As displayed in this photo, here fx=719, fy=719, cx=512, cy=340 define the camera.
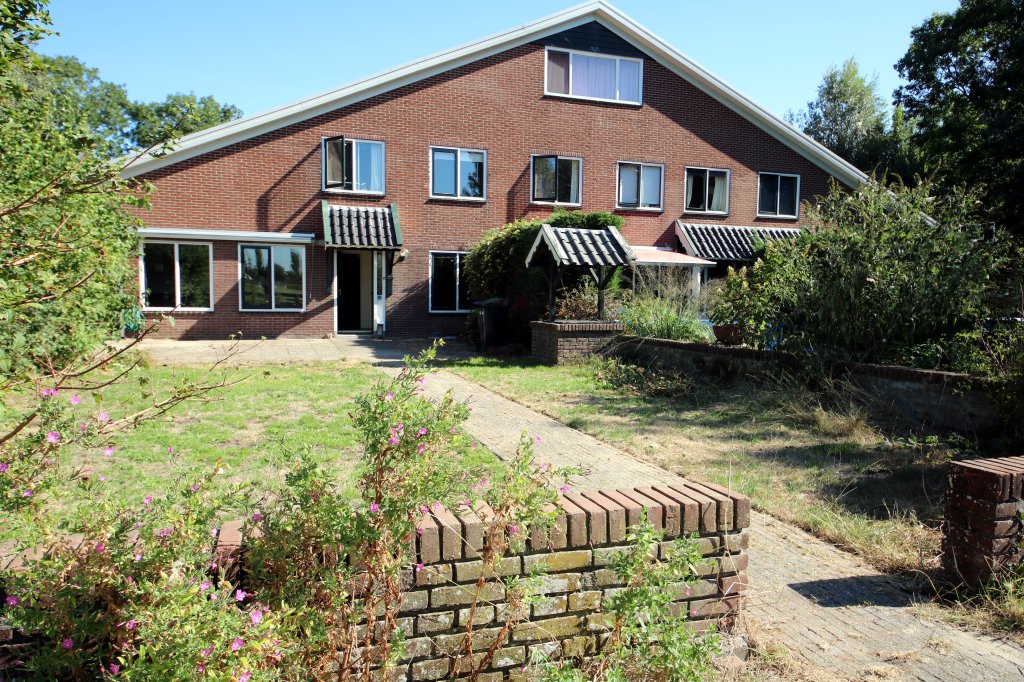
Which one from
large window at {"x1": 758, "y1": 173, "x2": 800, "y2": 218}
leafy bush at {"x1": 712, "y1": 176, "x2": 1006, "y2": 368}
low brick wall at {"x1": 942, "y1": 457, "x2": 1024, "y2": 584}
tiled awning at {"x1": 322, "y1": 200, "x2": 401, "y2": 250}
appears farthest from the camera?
large window at {"x1": 758, "y1": 173, "x2": 800, "y2": 218}

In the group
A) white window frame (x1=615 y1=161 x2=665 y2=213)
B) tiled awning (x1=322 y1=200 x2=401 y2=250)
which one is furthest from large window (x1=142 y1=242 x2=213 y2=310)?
white window frame (x1=615 y1=161 x2=665 y2=213)

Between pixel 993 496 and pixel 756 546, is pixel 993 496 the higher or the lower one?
the higher one

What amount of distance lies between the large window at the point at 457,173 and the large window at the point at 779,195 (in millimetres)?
9860

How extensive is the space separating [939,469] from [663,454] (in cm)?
237

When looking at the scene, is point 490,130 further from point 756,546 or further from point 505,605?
point 505,605

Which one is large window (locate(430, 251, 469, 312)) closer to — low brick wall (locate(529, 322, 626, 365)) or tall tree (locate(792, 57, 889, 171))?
low brick wall (locate(529, 322, 626, 365))

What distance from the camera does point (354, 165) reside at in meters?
19.6

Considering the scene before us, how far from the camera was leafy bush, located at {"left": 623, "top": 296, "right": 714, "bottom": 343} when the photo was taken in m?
12.8

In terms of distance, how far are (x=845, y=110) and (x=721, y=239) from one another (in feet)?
99.3

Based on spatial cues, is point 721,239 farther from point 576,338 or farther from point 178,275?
point 178,275

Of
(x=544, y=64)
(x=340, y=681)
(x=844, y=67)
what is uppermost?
(x=844, y=67)

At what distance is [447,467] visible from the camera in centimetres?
258

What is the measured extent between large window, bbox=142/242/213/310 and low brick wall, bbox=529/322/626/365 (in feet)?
32.6

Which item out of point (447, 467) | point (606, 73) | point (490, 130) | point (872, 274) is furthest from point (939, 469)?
point (606, 73)
